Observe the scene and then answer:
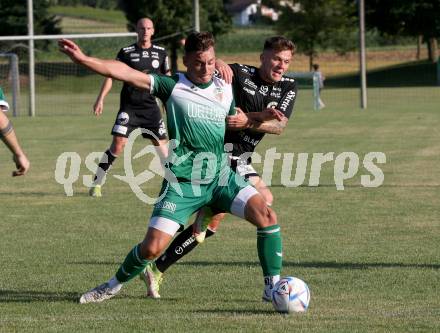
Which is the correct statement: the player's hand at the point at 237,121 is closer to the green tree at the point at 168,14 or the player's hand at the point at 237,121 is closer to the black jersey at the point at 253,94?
the black jersey at the point at 253,94

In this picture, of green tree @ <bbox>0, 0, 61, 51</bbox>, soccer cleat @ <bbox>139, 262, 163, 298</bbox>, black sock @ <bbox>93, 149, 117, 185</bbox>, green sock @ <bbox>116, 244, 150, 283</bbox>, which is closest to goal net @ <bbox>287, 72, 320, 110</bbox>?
green tree @ <bbox>0, 0, 61, 51</bbox>

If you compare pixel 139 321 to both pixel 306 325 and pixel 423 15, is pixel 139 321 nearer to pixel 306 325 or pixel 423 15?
pixel 306 325

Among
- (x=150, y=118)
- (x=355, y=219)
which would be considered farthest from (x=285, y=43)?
Answer: (x=150, y=118)

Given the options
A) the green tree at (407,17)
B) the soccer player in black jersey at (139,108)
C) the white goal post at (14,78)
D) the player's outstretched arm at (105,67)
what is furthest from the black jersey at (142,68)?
the green tree at (407,17)

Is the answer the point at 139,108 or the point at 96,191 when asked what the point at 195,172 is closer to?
the point at 96,191

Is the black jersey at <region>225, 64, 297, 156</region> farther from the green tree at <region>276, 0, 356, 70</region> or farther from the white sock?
the green tree at <region>276, 0, 356, 70</region>

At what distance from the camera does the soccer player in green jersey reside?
7152mm

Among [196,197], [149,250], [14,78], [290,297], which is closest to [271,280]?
[290,297]

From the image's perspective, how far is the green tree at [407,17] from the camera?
5925 cm

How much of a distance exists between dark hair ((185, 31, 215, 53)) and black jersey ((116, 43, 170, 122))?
7.08m

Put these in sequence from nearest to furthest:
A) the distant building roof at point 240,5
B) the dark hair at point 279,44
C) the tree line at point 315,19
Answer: the dark hair at point 279,44
the tree line at point 315,19
the distant building roof at point 240,5

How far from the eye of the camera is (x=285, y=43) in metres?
7.79

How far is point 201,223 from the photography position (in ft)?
26.0

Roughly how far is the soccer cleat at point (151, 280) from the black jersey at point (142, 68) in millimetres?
6501
